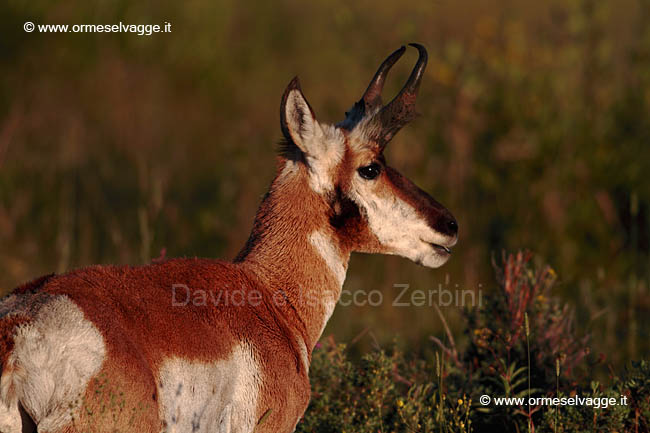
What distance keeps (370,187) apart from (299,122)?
2.14ft

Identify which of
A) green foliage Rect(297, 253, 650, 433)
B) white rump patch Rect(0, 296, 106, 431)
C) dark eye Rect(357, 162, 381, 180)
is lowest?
white rump patch Rect(0, 296, 106, 431)

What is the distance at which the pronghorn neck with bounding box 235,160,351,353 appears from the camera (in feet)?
17.2

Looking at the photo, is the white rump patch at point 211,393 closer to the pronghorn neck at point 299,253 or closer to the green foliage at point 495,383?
the pronghorn neck at point 299,253

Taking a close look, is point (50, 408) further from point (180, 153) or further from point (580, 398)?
point (180, 153)

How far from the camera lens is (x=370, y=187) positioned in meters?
5.37

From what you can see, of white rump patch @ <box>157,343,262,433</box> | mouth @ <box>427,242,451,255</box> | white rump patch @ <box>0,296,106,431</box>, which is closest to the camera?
white rump patch @ <box>0,296,106,431</box>

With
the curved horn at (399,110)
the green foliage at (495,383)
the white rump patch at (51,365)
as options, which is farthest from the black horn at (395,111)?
the white rump patch at (51,365)

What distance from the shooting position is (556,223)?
35.0 ft

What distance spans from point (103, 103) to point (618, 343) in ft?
34.6

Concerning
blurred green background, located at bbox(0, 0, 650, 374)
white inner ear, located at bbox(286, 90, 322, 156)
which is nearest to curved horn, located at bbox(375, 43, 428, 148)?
white inner ear, located at bbox(286, 90, 322, 156)

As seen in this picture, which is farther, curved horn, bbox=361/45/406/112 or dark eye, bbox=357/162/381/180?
curved horn, bbox=361/45/406/112

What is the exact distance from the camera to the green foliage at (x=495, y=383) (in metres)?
5.23

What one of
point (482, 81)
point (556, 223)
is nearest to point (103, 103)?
point (482, 81)

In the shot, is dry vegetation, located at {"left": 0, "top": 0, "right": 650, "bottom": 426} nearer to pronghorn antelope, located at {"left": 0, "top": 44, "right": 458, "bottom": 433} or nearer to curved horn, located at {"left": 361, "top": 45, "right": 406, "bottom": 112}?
curved horn, located at {"left": 361, "top": 45, "right": 406, "bottom": 112}
